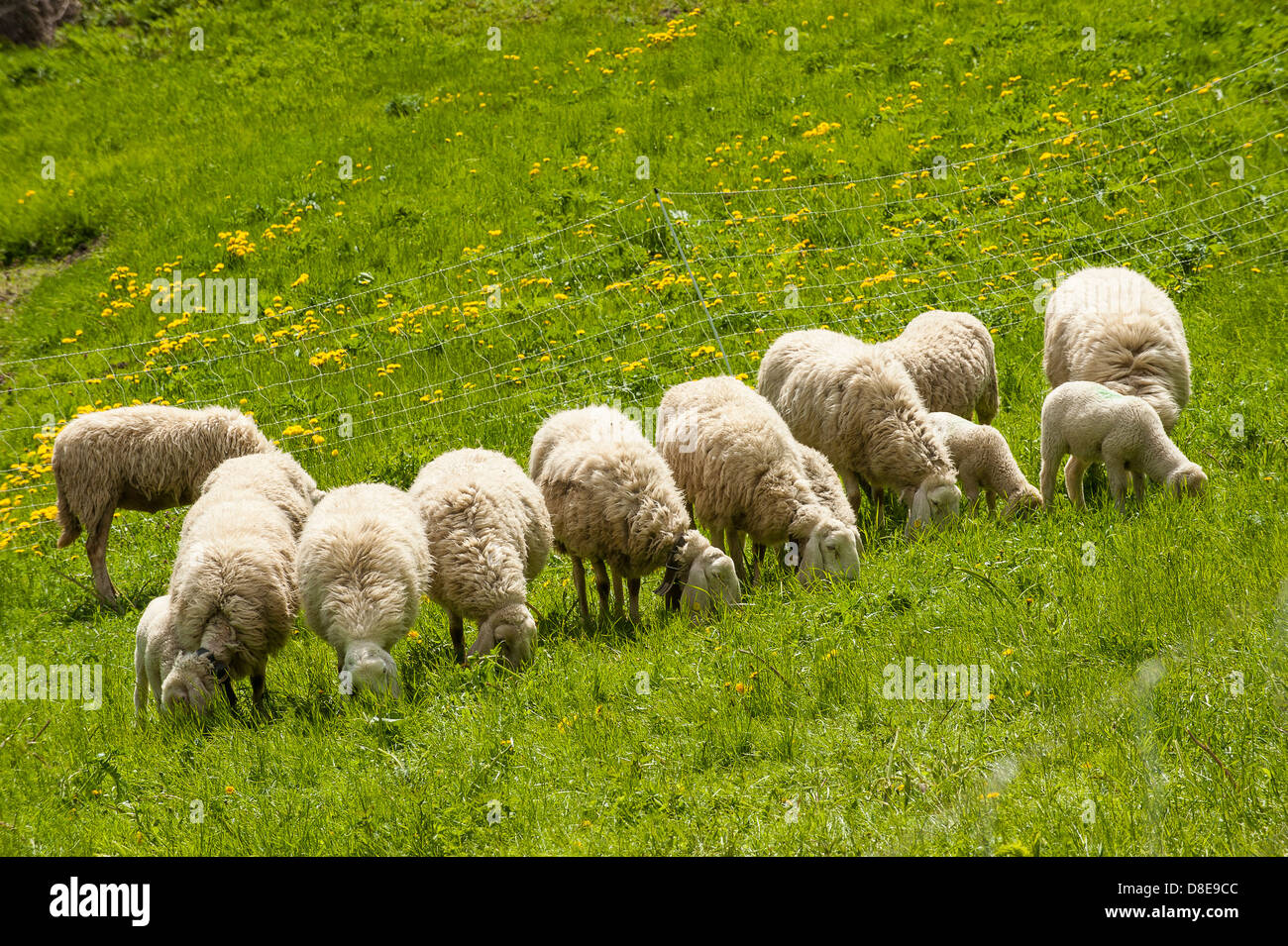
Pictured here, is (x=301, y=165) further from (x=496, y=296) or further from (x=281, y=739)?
(x=281, y=739)

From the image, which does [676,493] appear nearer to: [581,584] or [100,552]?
[581,584]

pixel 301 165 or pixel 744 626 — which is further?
pixel 301 165

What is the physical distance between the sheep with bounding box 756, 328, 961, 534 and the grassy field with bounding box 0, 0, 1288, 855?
1.61ft

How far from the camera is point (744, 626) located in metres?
6.15

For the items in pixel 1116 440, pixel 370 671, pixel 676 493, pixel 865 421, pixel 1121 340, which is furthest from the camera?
pixel 1121 340

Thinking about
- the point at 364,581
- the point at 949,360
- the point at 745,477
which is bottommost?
the point at 364,581

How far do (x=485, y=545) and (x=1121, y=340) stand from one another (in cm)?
502

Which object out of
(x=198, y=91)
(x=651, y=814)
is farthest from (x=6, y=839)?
(x=198, y=91)

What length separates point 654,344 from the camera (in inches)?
453

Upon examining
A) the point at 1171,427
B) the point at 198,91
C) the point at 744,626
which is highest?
the point at 198,91

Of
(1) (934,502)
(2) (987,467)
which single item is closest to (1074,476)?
(2) (987,467)

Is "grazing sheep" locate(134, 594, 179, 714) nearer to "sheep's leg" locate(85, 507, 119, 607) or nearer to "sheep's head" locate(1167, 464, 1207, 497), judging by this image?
"sheep's leg" locate(85, 507, 119, 607)

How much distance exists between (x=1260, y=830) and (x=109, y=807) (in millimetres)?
5081

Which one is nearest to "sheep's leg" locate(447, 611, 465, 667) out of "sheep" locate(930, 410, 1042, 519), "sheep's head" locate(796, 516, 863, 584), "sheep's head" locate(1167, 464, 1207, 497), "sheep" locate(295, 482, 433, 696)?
"sheep" locate(295, 482, 433, 696)
